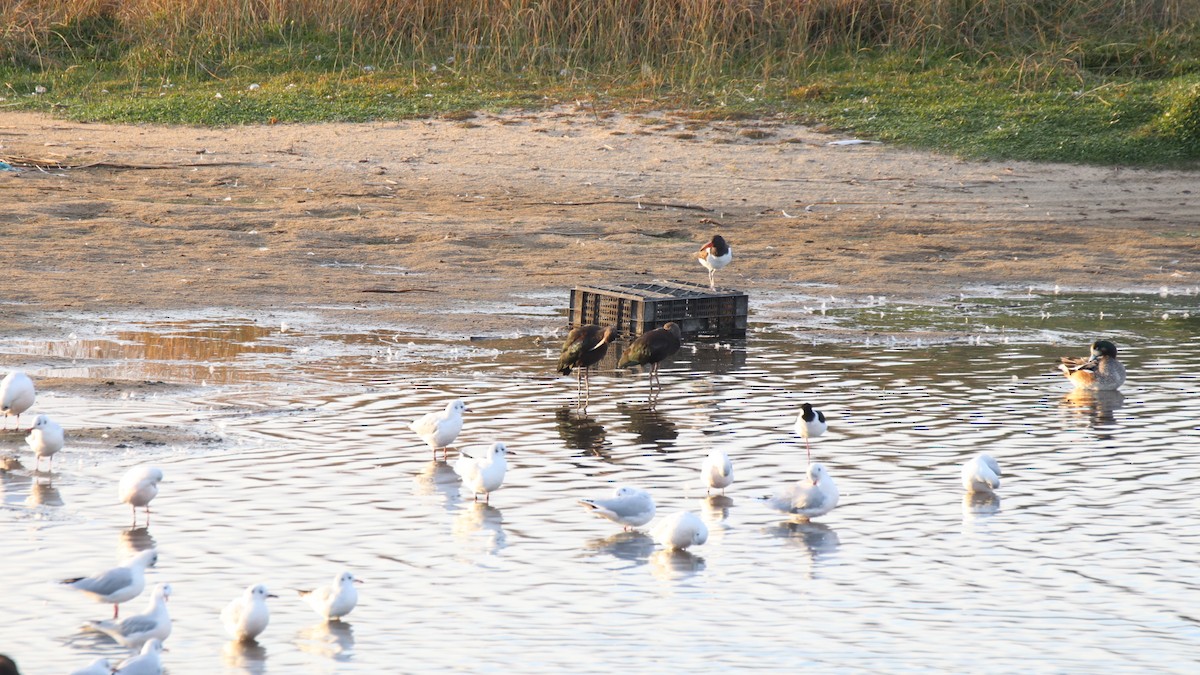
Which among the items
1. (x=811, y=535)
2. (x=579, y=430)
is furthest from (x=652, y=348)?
(x=811, y=535)

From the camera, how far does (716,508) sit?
9.93 meters

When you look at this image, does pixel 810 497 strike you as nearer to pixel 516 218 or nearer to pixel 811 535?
pixel 811 535

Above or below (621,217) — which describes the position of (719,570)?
below

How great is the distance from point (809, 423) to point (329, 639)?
440 centimetres

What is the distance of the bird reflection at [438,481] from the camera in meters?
10.2

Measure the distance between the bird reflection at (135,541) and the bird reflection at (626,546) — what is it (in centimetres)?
237

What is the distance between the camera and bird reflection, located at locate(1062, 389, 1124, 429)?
12.6 m

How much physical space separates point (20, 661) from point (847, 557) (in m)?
4.26

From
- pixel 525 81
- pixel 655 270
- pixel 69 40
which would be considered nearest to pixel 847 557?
pixel 655 270

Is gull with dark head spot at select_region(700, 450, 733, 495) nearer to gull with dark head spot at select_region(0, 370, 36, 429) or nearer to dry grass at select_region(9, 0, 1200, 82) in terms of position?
gull with dark head spot at select_region(0, 370, 36, 429)

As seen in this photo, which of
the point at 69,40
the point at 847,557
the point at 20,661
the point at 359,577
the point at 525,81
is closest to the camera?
the point at 20,661

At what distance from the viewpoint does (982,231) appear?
2112cm

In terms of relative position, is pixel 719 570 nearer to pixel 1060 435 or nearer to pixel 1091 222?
pixel 1060 435

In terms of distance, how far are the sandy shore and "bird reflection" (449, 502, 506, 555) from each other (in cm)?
564
